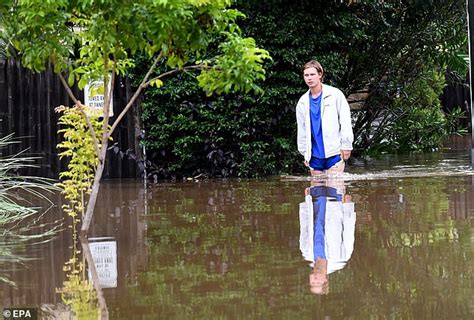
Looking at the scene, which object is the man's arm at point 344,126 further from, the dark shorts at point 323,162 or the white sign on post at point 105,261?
the white sign on post at point 105,261

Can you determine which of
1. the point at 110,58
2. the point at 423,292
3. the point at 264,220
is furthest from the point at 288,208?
Answer: the point at 423,292

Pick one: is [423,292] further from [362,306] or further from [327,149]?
[327,149]

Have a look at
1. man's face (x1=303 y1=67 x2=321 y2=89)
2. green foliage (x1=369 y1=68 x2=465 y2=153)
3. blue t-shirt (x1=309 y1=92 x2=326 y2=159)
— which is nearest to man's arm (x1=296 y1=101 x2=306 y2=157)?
blue t-shirt (x1=309 y1=92 x2=326 y2=159)

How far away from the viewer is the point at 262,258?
7.80m

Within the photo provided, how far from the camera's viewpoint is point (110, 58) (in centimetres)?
979

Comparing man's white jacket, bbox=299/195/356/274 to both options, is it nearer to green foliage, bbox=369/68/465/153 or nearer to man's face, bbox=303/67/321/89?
man's face, bbox=303/67/321/89

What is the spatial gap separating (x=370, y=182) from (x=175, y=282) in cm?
762

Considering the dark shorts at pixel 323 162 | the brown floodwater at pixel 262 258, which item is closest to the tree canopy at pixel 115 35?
the brown floodwater at pixel 262 258

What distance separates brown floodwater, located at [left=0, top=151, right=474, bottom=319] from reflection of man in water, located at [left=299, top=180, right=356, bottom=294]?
0.01 m

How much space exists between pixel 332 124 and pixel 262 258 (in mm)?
4975

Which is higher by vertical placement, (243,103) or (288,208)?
(243,103)

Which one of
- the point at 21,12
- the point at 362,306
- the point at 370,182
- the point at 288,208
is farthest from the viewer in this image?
the point at 370,182

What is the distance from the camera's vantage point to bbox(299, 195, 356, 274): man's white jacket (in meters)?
7.70

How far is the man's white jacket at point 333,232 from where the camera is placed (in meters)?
7.70
